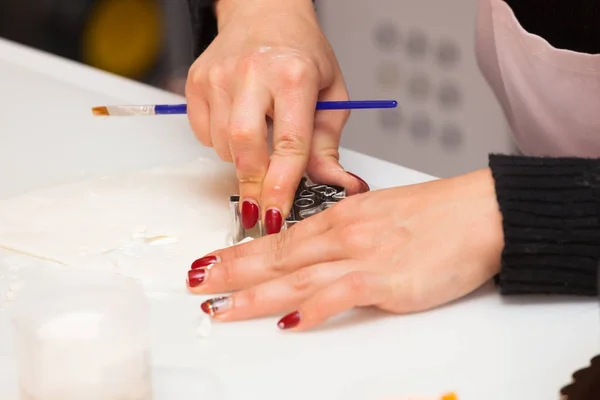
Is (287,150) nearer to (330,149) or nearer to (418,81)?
(330,149)

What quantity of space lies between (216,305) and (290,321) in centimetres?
7

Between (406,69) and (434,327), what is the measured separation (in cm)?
131

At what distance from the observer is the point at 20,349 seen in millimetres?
535

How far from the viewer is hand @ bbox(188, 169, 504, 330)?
0.69 meters

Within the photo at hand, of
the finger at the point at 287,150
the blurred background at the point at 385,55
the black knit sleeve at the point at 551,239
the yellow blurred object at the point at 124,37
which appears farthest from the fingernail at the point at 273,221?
the yellow blurred object at the point at 124,37

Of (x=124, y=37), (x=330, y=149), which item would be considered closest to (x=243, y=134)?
(x=330, y=149)

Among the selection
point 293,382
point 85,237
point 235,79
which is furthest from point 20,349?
point 235,79

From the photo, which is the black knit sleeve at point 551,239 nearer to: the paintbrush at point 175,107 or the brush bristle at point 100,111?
the paintbrush at point 175,107

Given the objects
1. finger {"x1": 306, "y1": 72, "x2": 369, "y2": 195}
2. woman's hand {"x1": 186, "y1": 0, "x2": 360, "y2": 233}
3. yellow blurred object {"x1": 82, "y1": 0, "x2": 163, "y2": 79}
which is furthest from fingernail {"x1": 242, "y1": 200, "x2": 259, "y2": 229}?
yellow blurred object {"x1": 82, "y1": 0, "x2": 163, "y2": 79}

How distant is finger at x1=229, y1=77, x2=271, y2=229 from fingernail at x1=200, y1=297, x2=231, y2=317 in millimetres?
157

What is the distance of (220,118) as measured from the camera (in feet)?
2.95

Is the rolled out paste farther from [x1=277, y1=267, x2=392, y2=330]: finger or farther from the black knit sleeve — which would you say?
the black knit sleeve

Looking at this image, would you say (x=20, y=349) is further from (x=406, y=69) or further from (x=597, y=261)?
(x=406, y=69)

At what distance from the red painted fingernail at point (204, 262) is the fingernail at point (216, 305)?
0.06 m
